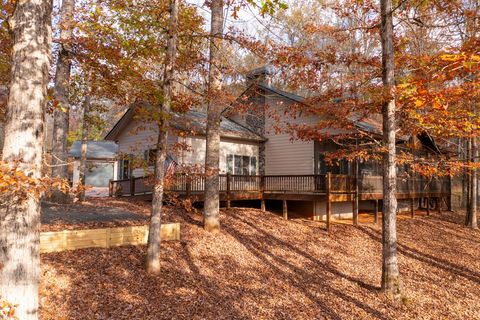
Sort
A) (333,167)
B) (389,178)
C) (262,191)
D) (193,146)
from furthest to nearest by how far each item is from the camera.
Answer: 1. (333,167)
2. (193,146)
3. (262,191)
4. (389,178)

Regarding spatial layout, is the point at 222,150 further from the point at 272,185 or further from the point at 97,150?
the point at 97,150

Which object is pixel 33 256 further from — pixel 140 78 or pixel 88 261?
pixel 140 78

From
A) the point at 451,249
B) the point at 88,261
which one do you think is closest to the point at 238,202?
the point at 451,249

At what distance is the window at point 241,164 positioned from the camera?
18016mm

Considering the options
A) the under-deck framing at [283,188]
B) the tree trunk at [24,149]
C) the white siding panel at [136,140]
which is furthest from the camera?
the white siding panel at [136,140]

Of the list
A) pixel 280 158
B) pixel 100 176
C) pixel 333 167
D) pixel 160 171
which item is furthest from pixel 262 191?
pixel 100 176

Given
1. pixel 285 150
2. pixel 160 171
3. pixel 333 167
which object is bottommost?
pixel 160 171

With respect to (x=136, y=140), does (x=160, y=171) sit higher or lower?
lower

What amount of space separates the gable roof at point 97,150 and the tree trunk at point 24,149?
25.6m

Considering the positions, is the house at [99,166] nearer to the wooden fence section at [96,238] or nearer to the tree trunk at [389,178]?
the wooden fence section at [96,238]

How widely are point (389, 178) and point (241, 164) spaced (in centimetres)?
1051

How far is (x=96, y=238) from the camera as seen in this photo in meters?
8.21

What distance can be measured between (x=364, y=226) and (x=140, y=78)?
11759 mm

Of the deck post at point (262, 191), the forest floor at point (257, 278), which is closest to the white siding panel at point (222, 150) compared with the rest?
the deck post at point (262, 191)
